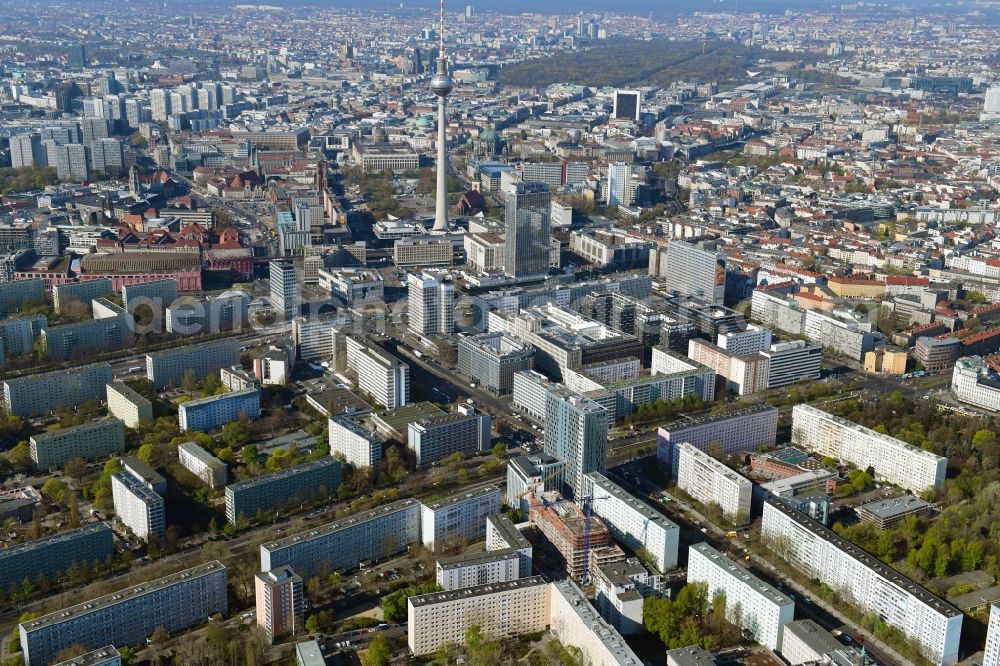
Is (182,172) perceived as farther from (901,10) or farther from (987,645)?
(901,10)

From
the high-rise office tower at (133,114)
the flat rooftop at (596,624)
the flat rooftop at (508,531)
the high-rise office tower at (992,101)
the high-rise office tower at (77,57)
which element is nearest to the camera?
the flat rooftop at (596,624)

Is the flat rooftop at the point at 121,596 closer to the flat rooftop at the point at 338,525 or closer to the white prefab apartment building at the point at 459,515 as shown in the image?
the flat rooftop at the point at 338,525

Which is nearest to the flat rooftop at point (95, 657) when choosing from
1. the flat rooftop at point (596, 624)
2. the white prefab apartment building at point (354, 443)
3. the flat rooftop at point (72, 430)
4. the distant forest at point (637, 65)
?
the flat rooftop at point (596, 624)

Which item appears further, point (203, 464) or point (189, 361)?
point (189, 361)

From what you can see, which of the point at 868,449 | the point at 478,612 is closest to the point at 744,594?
the point at 478,612

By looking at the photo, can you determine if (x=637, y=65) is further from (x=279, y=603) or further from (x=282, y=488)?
(x=279, y=603)

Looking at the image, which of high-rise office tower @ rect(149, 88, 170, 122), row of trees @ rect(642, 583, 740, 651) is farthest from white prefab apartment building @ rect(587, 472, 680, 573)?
high-rise office tower @ rect(149, 88, 170, 122)
